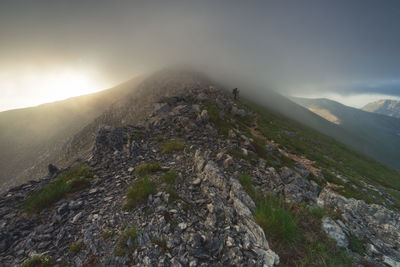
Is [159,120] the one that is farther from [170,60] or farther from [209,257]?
[170,60]

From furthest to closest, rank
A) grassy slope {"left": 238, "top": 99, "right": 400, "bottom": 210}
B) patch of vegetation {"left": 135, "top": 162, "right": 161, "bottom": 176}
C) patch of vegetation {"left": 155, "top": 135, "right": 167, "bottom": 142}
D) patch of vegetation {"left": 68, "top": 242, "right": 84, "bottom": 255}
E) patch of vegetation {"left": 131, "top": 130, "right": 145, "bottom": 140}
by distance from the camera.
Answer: grassy slope {"left": 238, "top": 99, "right": 400, "bottom": 210}
patch of vegetation {"left": 131, "top": 130, "right": 145, "bottom": 140}
patch of vegetation {"left": 155, "top": 135, "right": 167, "bottom": 142}
patch of vegetation {"left": 135, "top": 162, "right": 161, "bottom": 176}
patch of vegetation {"left": 68, "top": 242, "right": 84, "bottom": 255}

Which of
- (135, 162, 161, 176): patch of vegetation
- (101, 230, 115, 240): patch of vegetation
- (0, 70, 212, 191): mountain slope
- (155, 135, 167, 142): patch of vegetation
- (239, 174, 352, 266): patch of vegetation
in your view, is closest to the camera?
(239, 174, 352, 266): patch of vegetation

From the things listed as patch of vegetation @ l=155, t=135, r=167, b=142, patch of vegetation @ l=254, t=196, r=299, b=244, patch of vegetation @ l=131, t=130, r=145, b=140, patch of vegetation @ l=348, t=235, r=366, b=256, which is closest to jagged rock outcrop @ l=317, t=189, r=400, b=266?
patch of vegetation @ l=348, t=235, r=366, b=256

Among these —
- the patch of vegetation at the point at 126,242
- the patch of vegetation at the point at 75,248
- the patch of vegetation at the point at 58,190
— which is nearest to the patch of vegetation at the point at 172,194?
the patch of vegetation at the point at 126,242

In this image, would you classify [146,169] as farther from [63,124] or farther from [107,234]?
[63,124]

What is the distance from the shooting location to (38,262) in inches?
196

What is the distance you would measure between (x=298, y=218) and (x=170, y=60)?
502 feet

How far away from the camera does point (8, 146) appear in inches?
2233

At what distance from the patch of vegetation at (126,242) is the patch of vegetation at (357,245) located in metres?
8.16

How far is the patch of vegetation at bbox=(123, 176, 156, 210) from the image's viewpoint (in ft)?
21.7

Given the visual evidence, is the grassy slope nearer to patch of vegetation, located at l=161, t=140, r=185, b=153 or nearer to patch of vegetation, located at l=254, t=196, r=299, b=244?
patch of vegetation, located at l=254, t=196, r=299, b=244

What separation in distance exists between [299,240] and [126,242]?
6.16 meters

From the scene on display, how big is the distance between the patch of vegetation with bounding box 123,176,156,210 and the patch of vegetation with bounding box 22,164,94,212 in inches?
149

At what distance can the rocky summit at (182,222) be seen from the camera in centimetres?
475
